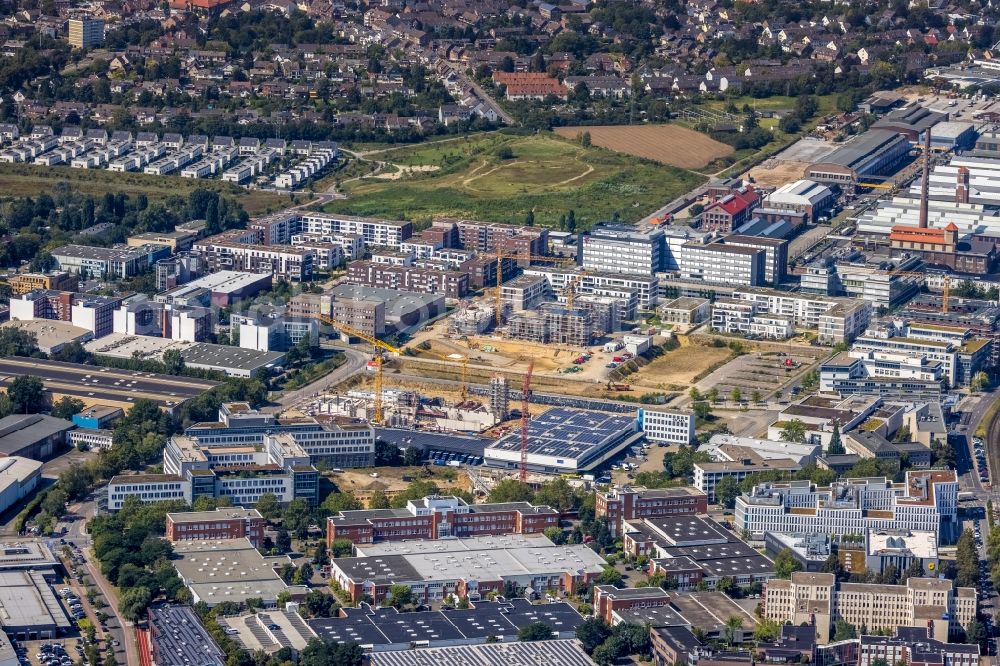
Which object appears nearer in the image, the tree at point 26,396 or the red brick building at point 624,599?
the red brick building at point 624,599

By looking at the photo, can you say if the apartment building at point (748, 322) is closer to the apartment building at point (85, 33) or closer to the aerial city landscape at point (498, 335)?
the aerial city landscape at point (498, 335)

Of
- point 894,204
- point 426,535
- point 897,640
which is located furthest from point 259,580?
point 894,204

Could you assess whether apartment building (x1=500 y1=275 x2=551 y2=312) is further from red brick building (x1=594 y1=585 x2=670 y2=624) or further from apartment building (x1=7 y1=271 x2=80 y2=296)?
red brick building (x1=594 y1=585 x2=670 y2=624)

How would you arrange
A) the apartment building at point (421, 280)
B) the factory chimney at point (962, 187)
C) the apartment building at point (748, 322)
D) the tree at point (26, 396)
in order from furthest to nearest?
the factory chimney at point (962, 187) → the apartment building at point (421, 280) → the apartment building at point (748, 322) → the tree at point (26, 396)

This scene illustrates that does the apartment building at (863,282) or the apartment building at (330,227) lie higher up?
the apartment building at (330,227)

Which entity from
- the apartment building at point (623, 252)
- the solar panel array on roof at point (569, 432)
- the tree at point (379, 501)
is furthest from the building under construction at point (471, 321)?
the tree at point (379, 501)

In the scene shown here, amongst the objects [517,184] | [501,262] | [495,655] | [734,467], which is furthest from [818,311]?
[495,655]

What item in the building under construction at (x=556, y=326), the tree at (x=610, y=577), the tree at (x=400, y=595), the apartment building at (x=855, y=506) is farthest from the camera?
the building under construction at (x=556, y=326)
